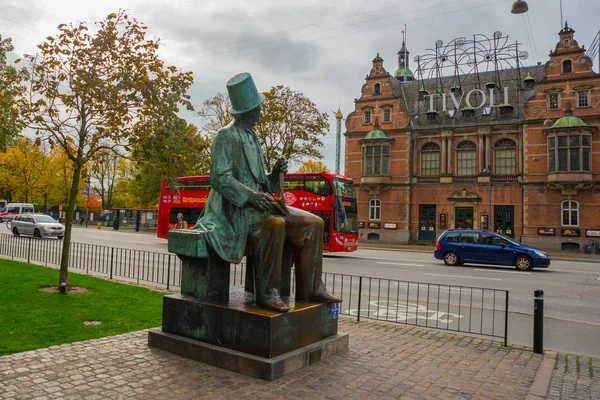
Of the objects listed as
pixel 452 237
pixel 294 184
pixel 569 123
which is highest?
pixel 569 123

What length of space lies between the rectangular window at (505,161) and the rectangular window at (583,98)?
5.49 metres

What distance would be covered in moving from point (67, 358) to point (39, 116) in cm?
575

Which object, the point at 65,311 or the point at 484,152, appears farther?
the point at 484,152

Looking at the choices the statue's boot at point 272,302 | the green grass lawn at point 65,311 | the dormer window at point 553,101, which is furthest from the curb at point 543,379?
the dormer window at point 553,101

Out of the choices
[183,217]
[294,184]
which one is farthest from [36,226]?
[294,184]

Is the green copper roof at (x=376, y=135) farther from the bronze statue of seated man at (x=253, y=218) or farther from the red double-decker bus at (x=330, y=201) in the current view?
the bronze statue of seated man at (x=253, y=218)

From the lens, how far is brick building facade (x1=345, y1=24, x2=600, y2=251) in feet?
105

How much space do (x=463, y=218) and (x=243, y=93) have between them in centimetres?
3347

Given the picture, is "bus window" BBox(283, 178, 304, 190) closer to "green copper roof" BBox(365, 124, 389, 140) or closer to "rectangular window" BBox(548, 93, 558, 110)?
"green copper roof" BBox(365, 124, 389, 140)

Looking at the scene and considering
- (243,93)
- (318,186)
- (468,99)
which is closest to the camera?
(243,93)

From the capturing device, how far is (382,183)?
124 ft

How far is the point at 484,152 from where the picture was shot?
116 feet

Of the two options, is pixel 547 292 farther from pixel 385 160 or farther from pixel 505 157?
pixel 385 160

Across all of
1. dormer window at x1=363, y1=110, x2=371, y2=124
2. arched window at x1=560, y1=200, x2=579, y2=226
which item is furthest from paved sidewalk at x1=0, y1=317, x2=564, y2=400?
dormer window at x1=363, y1=110, x2=371, y2=124
